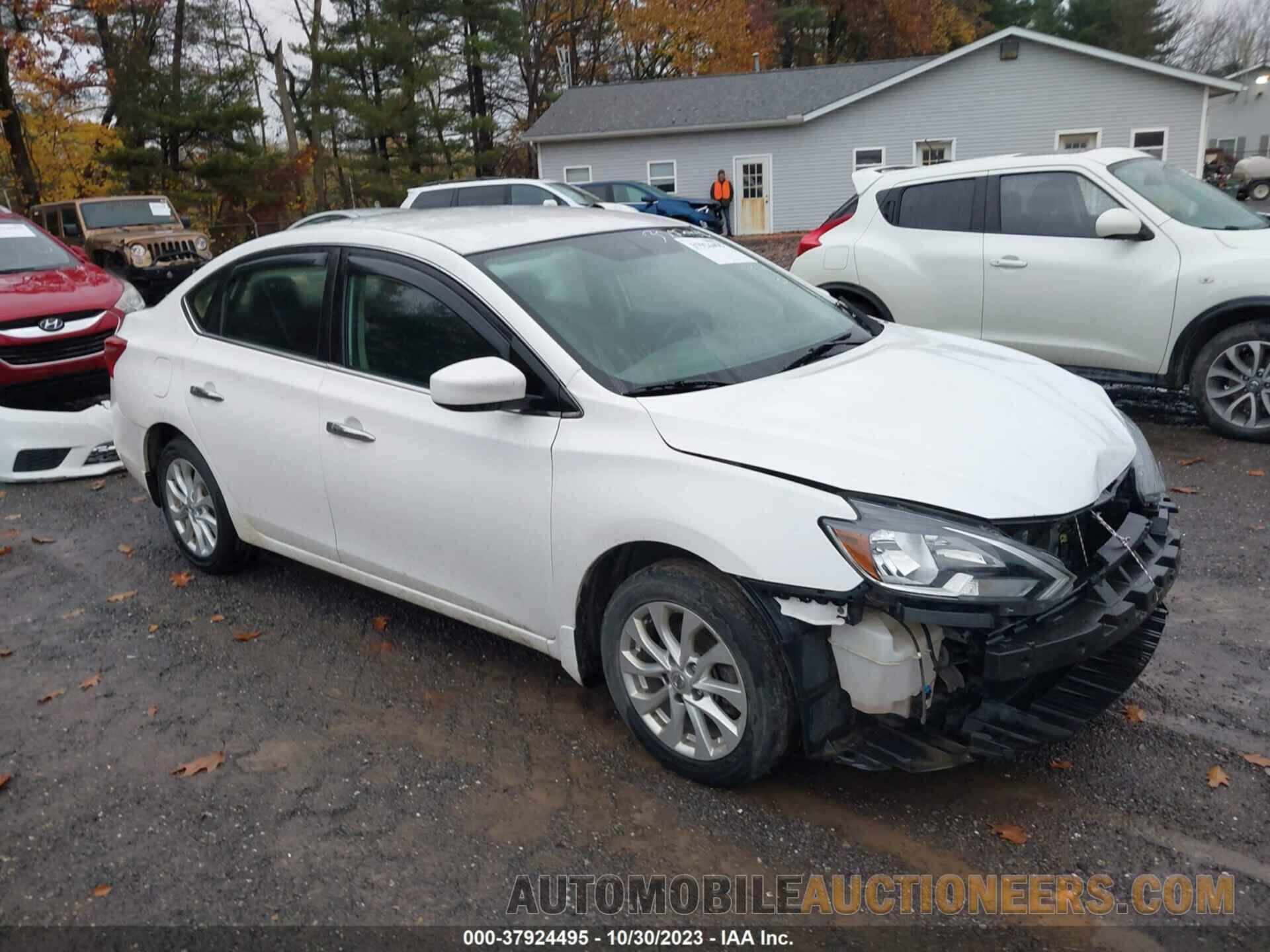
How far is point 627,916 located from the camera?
114 inches

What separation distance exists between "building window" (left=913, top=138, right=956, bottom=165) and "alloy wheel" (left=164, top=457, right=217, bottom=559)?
84.0 ft

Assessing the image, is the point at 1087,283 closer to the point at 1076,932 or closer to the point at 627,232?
the point at 627,232

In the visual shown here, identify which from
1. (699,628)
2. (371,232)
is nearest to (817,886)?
(699,628)

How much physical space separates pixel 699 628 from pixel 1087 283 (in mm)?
5034

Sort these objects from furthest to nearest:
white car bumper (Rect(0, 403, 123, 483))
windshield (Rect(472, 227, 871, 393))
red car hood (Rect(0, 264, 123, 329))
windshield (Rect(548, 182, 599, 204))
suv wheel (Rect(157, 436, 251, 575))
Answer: windshield (Rect(548, 182, 599, 204))
red car hood (Rect(0, 264, 123, 329))
white car bumper (Rect(0, 403, 123, 483))
suv wheel (Rect(157, 436, 251, 575))
windshield (Rect(472, 227, 871, 393))

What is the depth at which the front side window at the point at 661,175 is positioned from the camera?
31.3 meters

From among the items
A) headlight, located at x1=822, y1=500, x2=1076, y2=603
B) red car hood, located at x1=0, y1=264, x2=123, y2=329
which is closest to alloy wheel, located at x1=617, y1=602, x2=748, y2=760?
headlight, located at x1=822, y1=500, x2=1076, y2=603

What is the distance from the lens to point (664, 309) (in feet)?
13.2

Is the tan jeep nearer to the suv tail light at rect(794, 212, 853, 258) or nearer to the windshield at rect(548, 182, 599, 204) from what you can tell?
the windshield at rect(548, 182, 599, 204)

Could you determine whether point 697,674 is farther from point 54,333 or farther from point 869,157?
point 869,157

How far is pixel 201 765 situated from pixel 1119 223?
6.02 meters

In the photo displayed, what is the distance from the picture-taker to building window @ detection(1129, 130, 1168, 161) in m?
26.2

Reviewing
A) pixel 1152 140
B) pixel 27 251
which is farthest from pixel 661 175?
pixel 27 251

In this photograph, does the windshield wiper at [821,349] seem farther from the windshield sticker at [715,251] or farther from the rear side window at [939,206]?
the rear side window at [939,206]
